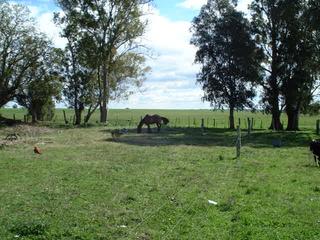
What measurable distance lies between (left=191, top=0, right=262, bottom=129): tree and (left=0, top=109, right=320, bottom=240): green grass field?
31.3m

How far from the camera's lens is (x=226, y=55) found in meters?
62.8

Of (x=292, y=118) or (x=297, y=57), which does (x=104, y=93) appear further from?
(x=297, y=57)

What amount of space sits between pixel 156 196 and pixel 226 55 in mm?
47986

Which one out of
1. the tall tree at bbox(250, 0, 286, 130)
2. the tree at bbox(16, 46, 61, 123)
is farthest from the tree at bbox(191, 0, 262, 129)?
the tree at bbox(16, 46, 61, 123)

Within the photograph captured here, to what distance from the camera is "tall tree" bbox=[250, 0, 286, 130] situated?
58750mm

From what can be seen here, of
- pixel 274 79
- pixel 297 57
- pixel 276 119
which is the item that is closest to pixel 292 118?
pixel 276 119

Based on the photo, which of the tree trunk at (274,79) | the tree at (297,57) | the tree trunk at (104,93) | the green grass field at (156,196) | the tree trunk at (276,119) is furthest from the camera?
the tree trunk at (104,93)

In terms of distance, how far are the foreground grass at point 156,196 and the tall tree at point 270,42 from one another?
30018 millimetres

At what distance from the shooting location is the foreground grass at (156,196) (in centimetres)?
1238

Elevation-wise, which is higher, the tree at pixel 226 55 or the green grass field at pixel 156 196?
the tree at pixel 226 55

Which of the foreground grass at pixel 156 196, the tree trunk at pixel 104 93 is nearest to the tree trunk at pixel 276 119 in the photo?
the tree trunk at pixel 104 93

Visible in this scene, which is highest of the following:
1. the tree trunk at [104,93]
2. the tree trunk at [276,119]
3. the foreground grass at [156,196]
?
the tree trunk at [104,93]

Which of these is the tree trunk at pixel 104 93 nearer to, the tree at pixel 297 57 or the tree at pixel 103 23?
the tree at pixel 103 23

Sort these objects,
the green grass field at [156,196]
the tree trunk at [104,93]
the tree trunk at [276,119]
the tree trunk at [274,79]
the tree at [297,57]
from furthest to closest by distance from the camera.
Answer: the tree trunk at [104,93]
the tree trunk at [276,119]
the tree trunk at [274,79]
the tree at [297,57]
the green grass field at [156,196]
